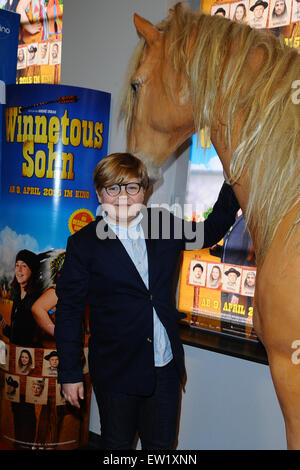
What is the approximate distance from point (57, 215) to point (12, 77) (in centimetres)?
71

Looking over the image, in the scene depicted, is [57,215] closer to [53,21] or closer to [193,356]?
[193,356]

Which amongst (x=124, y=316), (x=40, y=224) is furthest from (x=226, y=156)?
(x=40, y=224)

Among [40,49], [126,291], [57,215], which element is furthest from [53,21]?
[126,291]

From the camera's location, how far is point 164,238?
4.23 feet

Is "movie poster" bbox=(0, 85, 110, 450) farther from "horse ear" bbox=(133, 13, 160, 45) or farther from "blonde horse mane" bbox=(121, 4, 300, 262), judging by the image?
"blonde horse mane" bbox=(121, 4, 300, 262)

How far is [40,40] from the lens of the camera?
2727 mm

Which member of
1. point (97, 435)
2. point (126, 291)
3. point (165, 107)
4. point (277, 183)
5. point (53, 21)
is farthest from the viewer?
point (53, 21)

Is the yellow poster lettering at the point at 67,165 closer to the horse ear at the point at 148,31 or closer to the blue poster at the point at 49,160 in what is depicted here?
the blue poster at the point at 49,160

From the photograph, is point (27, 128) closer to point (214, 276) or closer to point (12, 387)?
point (214, 276)

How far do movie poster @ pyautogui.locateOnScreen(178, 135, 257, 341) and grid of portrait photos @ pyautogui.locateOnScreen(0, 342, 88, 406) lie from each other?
1.89ft

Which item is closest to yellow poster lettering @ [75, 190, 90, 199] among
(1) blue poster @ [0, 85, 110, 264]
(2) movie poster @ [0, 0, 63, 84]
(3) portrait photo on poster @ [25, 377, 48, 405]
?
(1) blue poster @ [0, 85, 110, 264]

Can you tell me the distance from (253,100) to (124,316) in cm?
66

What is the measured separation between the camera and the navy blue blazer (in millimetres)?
1183

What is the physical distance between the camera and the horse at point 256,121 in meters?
0.83
